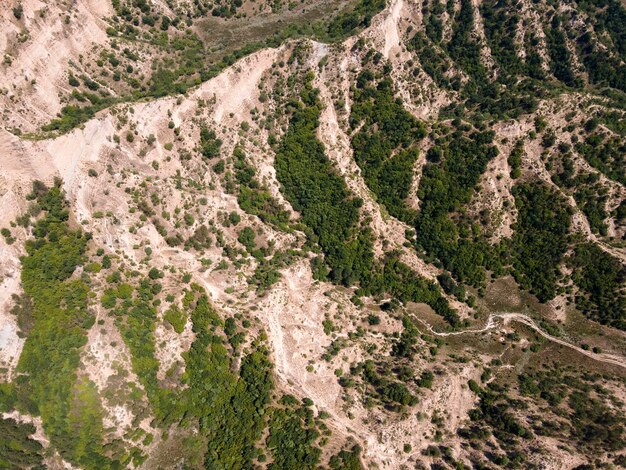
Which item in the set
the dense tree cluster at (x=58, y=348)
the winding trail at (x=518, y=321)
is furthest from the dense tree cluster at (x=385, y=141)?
the dense tree cluster at (x=58, y=348)

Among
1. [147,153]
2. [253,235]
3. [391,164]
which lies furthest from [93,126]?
[391,164]

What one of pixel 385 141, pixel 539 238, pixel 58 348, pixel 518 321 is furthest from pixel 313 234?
pixel 58 348

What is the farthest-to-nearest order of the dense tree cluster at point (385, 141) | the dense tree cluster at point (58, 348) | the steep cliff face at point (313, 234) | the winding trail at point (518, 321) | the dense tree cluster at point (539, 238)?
the dense tree cluster at point (385, 141)
the dense tree cluster at point (539, 238)
the winding trail at point (518, 321)
the steep cliff face at point (313, 234)
the dense tree cluster at point (58, 348)

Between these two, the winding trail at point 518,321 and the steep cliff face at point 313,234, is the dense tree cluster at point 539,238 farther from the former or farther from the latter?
the winding trail at point 518,321

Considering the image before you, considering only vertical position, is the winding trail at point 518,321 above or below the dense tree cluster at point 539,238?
below

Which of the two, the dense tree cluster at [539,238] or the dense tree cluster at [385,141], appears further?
the dense tree cluster at [385,141]

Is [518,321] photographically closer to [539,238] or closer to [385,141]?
[539,238]

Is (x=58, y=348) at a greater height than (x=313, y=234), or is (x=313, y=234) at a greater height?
(x=313, y=234)

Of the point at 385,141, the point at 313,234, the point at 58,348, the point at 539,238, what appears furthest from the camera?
the point at 385,141

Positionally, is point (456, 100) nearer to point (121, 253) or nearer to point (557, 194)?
point (557, 194)
